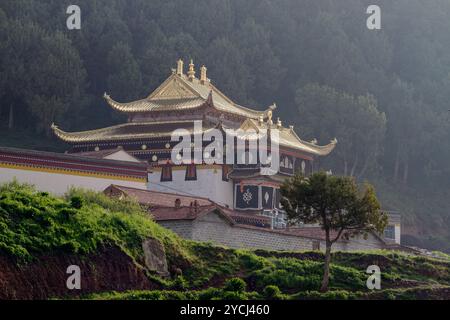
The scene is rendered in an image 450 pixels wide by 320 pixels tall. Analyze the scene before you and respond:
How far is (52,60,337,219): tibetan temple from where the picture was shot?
6359cm

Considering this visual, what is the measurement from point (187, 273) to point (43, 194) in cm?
569

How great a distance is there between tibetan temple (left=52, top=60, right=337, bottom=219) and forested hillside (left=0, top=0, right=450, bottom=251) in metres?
13.3

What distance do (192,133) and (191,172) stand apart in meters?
2.37

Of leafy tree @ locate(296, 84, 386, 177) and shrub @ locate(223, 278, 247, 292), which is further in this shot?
leafy tree @ locate(296, 84, 386, 177)

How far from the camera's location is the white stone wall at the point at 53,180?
168 ft

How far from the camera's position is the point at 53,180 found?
52781 millimetres

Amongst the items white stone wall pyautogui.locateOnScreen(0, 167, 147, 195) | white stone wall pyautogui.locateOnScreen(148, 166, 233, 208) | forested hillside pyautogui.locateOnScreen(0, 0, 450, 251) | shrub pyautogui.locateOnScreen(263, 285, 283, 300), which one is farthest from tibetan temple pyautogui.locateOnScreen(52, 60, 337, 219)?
shrub pyautogui.locateOnScreen(263, 285, 283, 300)

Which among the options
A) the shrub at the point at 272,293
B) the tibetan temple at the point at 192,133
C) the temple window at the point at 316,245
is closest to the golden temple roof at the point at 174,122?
the tibetan temple at the point at 192,133

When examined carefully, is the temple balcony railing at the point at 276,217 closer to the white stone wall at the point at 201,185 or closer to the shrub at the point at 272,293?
the white stone wall at the point at 201,185

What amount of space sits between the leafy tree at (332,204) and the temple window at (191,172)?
74.4ft

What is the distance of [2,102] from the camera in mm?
82562

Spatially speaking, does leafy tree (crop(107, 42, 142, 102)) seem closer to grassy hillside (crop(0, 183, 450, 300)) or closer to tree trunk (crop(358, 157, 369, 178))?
tree trunk (crop(358, 157, 369, 178))
